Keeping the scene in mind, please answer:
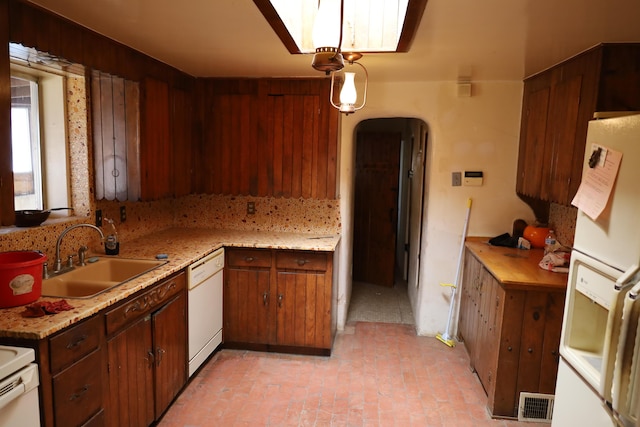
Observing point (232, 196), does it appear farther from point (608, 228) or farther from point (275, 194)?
point (608, 228)

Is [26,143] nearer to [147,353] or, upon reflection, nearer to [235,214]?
[147,353]

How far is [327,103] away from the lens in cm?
336

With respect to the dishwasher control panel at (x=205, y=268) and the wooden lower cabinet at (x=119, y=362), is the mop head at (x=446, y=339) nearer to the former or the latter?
the dishwasher control panel at (x=205, y=268)

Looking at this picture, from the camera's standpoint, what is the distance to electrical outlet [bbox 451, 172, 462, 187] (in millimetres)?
3482

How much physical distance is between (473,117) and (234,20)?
7.39 ft

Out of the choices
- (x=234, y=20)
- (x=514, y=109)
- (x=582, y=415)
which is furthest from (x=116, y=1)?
(x=514, y=109)

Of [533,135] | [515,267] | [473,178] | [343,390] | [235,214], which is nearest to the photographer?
[515,267]

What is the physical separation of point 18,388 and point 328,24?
1675 millimetres

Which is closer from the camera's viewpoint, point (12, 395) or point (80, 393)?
point (12, 395)

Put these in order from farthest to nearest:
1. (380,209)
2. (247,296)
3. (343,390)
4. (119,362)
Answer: (380,209) → (247,296) → (343,390) → (119,362)

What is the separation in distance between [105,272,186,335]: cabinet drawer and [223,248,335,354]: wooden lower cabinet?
717mm

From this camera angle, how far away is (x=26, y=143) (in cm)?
246

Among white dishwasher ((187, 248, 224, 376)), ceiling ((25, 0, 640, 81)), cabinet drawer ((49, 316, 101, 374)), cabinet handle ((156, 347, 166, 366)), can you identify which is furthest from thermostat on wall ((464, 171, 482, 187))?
cabinet drawer ((49, 316, 101, 374))

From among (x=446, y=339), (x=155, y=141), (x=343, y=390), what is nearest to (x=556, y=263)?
(x=446, y=339)
